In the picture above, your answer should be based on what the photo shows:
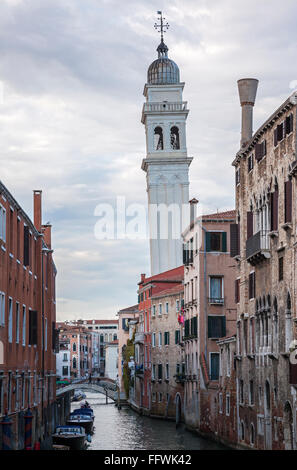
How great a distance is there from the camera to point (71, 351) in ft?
528

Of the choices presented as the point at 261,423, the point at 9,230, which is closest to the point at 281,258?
the point at 261,423

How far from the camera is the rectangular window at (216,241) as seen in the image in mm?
51875

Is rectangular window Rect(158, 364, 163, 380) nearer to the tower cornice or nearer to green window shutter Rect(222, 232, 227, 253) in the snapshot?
green window shutter Rect(222, 232, 227, 253)

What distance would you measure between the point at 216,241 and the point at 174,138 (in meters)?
40.3

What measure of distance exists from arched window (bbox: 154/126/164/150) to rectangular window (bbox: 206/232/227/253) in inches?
1522

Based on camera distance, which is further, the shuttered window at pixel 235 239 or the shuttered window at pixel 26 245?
the shuttered window at pixel 235 239

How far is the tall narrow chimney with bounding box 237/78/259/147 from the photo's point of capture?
3822 centimetres

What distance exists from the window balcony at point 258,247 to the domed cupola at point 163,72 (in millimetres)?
57269

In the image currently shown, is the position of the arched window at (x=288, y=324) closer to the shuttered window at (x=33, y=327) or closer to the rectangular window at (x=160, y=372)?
the shuttered window at (x=33, y=327)

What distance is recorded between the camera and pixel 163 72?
91.4 meters

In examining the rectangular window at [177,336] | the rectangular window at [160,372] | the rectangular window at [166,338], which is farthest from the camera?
the rectangular window at [160,372]

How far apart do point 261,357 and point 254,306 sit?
234 cm

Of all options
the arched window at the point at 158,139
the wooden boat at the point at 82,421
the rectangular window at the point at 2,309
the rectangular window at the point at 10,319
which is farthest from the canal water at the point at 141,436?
Answer: the arched window at the point at 158,139

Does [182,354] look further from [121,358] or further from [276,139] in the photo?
[121,358]
